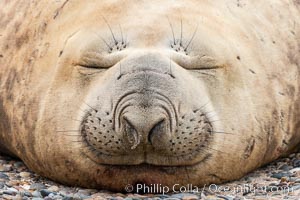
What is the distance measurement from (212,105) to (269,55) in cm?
68

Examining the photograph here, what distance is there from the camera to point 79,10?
17.4 feet

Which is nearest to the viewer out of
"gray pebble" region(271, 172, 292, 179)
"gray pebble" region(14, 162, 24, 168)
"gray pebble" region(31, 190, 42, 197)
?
"gray pebble" region(31, 190, 42, 197)

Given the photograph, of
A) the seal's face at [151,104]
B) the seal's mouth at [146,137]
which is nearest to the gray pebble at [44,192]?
the seal's face at [151,104]

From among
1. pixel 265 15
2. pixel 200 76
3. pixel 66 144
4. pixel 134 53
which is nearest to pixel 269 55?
pixel 265 15

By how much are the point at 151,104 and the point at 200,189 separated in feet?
2.04

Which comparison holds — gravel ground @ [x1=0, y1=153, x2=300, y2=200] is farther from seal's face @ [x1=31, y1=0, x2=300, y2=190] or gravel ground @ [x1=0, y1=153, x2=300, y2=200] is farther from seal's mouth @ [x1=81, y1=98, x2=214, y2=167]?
seal's mouth @ [x1=81, y1=98, x2=214, y2=167]

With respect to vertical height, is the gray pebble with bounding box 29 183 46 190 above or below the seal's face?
below

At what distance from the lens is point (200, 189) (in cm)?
491

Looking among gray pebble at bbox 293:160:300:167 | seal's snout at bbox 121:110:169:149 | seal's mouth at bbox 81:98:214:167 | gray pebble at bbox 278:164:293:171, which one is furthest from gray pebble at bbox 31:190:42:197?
gray pebble at bbox 293:160:300:167

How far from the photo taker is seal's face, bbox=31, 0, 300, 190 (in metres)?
4.64

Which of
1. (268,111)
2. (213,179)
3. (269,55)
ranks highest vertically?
(269,55)

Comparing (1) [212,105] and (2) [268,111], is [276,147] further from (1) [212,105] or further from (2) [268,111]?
(1) [212,105]

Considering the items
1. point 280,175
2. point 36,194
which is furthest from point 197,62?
point 36,194

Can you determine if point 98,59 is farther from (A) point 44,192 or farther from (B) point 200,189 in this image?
(B) point 200,189
